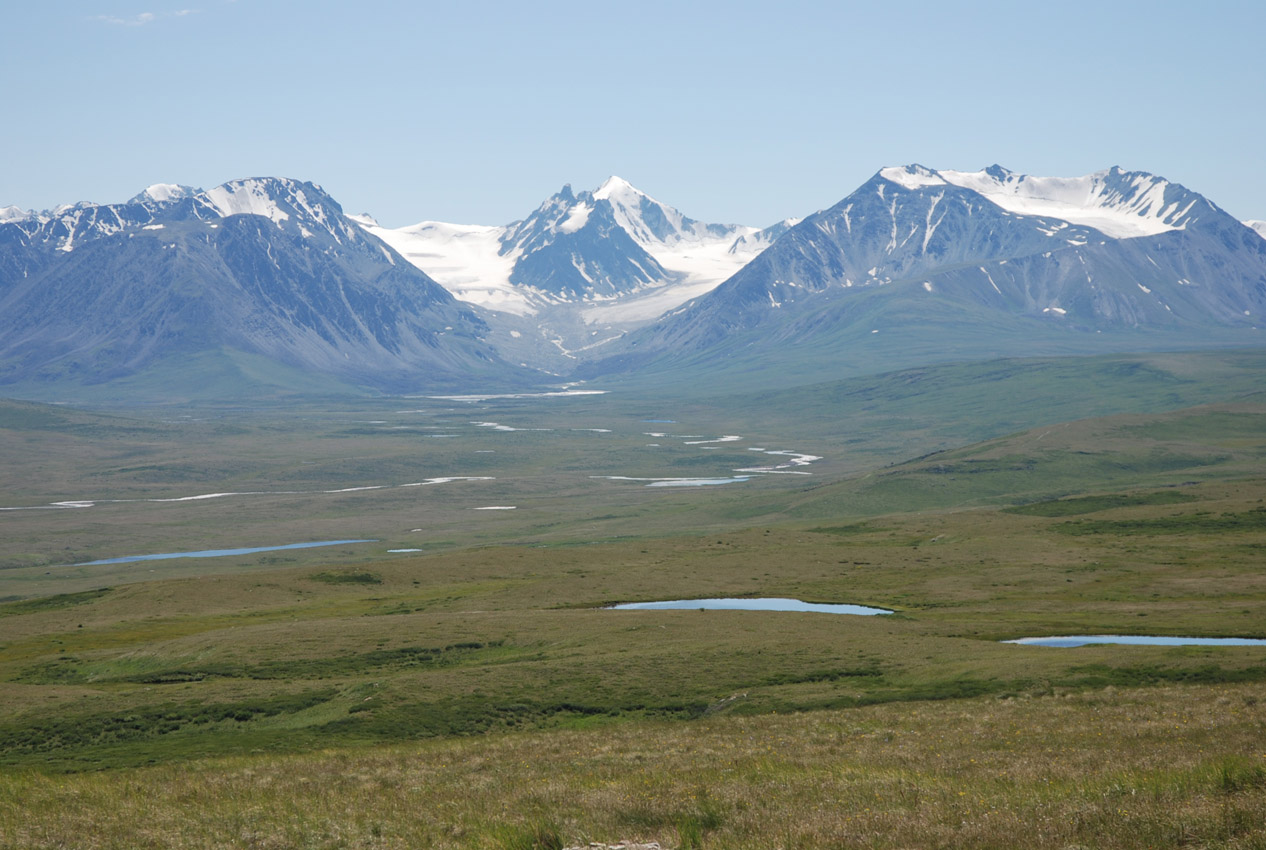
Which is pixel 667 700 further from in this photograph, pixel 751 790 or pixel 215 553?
pixel 215 553

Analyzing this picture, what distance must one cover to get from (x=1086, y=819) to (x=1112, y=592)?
80834 millimetres

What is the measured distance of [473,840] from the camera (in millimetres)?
23062

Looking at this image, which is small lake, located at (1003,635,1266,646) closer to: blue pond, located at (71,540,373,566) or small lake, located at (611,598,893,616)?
small lake, located at (611,598,893,616)

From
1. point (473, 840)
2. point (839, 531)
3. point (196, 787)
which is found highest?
point (473, 840)

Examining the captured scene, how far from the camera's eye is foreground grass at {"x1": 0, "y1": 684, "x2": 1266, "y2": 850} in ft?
71.0

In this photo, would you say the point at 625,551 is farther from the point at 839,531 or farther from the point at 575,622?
the point at 575,622

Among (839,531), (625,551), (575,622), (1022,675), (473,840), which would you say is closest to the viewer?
(473,840)

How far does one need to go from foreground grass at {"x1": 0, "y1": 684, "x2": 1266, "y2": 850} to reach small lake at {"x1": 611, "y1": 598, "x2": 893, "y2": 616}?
47.4m

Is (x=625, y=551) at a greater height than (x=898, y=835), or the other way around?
(x=898, y=835)

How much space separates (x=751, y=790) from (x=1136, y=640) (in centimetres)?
5633

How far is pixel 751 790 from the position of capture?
27.6 meters

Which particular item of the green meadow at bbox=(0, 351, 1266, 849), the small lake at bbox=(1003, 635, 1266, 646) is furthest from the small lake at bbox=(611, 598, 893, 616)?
the small lake at bbox=(1003, 635, 1266, 646)

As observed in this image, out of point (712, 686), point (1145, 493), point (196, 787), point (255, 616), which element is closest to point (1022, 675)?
point (712, 686)

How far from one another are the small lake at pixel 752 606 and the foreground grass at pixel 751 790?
4744 centimetres
